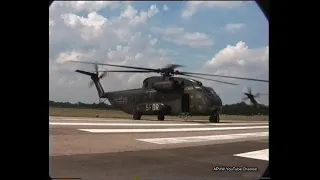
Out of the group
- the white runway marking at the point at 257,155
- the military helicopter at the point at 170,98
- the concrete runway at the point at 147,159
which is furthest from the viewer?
the military helicopter at the point at 170,98

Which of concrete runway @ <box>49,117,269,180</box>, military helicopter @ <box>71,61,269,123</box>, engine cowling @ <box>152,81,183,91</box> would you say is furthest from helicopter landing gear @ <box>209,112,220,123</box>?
concrete runway @ <box>49,117,269,180</box>

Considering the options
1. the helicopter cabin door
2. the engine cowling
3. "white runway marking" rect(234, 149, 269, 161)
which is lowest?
"white runway marking" rect(234, 149, 269, 161)

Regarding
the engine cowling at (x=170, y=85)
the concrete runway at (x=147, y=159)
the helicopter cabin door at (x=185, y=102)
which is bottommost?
the concrete runway at (x=147, y=159)

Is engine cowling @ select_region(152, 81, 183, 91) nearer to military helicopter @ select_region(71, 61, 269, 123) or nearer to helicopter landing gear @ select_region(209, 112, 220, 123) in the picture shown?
military helicopter @ select_region(71, 61, 269, 123)

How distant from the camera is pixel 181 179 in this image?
5.19m

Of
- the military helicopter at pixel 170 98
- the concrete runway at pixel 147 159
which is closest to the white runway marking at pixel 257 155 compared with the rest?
the concrete runway at pixel 147 159

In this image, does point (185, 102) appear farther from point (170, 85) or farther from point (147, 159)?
point (147, 159)

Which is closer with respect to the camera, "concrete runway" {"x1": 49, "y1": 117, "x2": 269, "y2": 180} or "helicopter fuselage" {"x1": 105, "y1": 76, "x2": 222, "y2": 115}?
"concrete runway" {"x1": 49, "y1": 117, "x2": 269, "y2": 180}

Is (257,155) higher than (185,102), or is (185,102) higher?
(185,102)

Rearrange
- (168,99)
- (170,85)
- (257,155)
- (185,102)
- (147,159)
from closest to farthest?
1. (147,159)
2. (257,155)
3. (170,85)
4. (185,102)
5. (168,99)

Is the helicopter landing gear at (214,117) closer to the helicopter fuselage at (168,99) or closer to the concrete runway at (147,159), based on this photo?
the helicopter fuselage at (168,99)

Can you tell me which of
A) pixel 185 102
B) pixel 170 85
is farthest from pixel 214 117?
pixel 170 85
